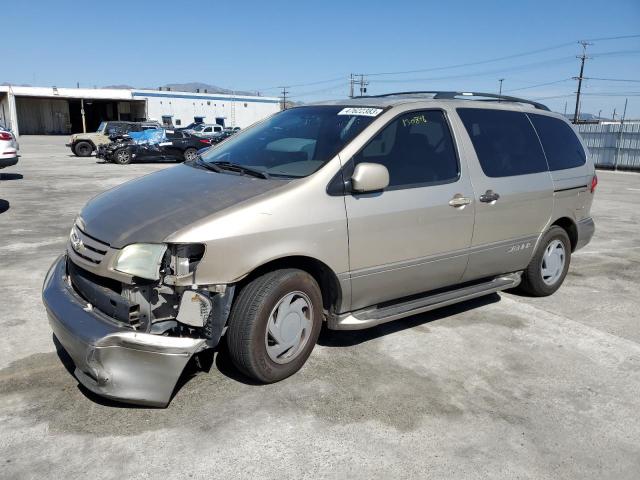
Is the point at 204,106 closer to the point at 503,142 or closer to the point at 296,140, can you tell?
the point at 503,142

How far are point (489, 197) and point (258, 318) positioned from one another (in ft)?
7.27

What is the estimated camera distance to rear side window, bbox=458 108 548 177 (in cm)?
439

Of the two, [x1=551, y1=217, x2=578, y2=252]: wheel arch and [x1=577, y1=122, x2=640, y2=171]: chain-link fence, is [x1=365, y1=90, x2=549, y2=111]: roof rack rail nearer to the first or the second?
[x1=551, y1=217, x2=578, y2=252]: wheel arch

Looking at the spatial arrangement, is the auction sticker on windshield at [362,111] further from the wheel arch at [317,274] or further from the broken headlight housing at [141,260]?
the broken headlight housing at [141,260]

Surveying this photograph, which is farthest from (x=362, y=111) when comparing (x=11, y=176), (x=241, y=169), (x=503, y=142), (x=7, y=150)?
(x=11, y=176)

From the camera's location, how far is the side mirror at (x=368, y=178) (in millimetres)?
3447

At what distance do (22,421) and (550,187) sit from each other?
448 cm

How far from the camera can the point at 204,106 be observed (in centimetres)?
5881

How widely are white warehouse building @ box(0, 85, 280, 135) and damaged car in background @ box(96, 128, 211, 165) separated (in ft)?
108

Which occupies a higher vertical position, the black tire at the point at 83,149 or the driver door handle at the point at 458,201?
the driver door handle at the point at 458,201

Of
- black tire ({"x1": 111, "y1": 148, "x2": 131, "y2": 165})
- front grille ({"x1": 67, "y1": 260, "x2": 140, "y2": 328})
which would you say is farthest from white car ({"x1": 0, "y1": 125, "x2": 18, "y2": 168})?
front grille ({"x1": 67, "y1": 260, "x2": 140, "y2": 328})

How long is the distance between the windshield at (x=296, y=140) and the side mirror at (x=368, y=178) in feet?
0.80

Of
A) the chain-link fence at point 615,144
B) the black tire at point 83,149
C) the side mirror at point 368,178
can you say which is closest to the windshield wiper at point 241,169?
the side mirror at point 368,178

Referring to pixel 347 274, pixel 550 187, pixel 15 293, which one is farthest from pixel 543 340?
pixel 15 293
